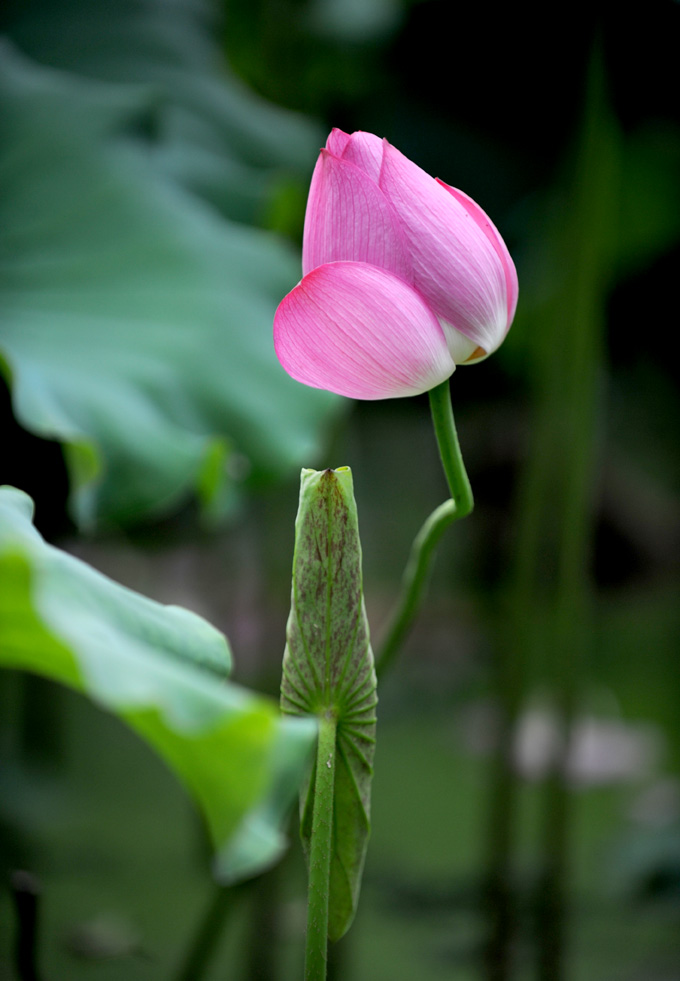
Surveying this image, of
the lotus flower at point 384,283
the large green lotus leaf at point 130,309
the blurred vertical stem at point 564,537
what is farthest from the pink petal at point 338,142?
the blurred vertical stem at point 564,537

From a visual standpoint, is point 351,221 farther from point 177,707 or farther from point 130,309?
point 130,309

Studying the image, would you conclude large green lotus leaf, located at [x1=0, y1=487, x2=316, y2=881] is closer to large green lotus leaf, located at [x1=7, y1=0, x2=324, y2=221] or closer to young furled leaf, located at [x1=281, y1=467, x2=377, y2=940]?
young furled leaf, located at [x1=281, y1=467, x2=377, y2=940]

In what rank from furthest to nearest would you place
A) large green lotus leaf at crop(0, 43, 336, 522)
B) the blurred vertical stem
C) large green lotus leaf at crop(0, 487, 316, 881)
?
the blurred vertical stem < large green lotus leaf at crop(0, 43, 336, 522) < large green lotus leaf at crop(0, 487, 316, 881)

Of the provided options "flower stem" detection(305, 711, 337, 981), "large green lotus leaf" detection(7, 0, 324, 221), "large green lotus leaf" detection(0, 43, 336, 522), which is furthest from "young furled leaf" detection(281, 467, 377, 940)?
"large green lotus leaf" detection(7, 0, 324, 221)

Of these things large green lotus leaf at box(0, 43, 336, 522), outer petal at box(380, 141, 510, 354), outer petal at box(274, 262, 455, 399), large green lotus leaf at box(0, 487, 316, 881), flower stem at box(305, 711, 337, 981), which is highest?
large green lotus leaf at box(0, 43, 336, 522)

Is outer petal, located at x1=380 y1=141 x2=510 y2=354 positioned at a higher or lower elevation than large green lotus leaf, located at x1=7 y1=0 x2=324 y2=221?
lower

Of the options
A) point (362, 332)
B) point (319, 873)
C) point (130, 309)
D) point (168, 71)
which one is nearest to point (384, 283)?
point (362, 332)

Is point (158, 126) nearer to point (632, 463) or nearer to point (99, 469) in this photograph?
point (99, 469)
